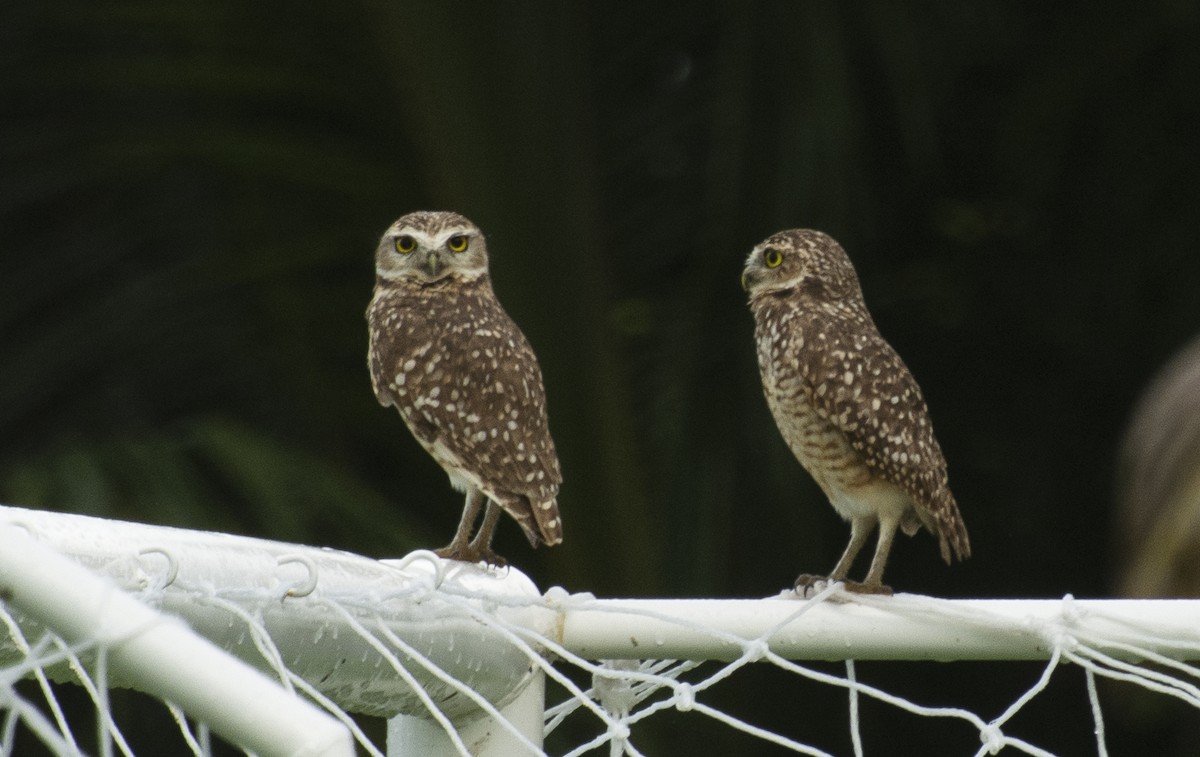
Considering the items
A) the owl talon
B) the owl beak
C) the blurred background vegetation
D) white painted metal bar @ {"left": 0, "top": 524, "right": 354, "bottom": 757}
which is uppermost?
the blurred background vegetation

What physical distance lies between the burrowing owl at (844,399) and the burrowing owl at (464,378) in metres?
0.37

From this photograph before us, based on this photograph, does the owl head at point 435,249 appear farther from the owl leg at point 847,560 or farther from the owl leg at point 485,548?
the owl leg at point 847,560

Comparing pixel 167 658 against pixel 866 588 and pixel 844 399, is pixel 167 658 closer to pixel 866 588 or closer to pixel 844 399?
pixel 866 588

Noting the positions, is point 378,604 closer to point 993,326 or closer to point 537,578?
point 537,578

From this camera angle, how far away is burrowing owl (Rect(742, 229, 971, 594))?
2631 millimetres

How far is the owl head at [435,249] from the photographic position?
3.03m

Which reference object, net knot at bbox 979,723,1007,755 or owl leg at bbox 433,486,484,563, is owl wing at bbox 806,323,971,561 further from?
net knot at bbox 979,723,1007,755

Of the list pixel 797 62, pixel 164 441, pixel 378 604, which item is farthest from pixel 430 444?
pixel 797 62

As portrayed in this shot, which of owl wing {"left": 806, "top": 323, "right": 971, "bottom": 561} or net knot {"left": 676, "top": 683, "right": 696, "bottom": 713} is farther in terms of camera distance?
owl wing {"left": 806, "top": 323, "right": 971, "bottom": 561}

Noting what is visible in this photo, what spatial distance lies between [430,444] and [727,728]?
2.62 metres

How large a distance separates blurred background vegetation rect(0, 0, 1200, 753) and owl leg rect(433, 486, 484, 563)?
133 centimetres

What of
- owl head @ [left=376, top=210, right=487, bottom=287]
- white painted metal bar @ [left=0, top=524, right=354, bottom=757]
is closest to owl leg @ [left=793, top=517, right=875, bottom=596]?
owl head @ [left=376, top=210, right=487, bottom=287]

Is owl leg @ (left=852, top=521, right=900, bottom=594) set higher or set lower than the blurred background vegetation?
lower

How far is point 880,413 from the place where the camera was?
2631 millimetres
